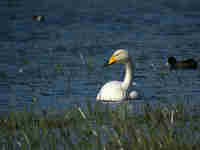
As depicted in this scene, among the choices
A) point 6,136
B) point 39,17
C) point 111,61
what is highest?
point 39,17

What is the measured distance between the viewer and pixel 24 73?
1684 cm

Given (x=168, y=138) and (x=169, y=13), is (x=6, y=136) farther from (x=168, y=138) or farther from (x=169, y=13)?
(x=169, y=13)

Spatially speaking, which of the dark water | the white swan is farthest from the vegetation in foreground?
the white swan

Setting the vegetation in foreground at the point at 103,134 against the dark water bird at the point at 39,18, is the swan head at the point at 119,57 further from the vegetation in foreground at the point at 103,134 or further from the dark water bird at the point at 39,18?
the dark water bird at the point at 39,18

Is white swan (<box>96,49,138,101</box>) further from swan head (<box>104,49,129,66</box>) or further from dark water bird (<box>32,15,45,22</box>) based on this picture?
dark water bird (<box>32,15,45,22</box>)

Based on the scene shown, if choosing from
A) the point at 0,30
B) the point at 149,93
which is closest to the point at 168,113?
the point at 149,93

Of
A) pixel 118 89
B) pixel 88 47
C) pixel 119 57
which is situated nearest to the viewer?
pixel 118 89

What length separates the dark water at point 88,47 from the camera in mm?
14128

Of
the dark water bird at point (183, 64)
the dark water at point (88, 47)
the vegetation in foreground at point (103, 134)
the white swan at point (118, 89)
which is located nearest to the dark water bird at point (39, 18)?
the dark water at point (88, 47)

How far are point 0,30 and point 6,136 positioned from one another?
17901 mm

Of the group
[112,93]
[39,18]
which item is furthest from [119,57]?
[39,18]

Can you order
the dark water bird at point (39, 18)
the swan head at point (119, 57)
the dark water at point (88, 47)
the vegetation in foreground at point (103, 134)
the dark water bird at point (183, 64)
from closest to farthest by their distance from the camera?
the vegetation in foreground at point (103, 134)
the swan head at point (119, 57)
the dark water at point (88, 47)
the dark water bird at point (183, 64)
the dark water bird at point (39, 18)

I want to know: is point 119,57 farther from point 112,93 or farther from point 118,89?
point 112,93

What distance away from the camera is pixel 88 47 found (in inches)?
836
